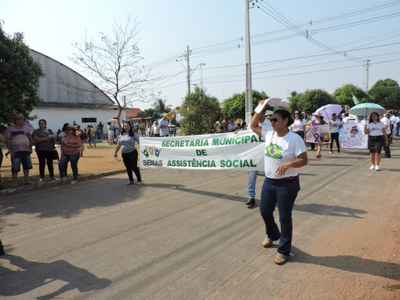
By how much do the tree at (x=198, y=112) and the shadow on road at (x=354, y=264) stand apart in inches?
559

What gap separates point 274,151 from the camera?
168 inches

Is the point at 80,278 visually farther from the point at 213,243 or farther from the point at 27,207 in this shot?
the point at 27,207

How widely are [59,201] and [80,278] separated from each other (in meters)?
4.25

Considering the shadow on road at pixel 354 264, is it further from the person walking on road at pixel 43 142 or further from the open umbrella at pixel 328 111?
the open umbrella at pixel 328 111

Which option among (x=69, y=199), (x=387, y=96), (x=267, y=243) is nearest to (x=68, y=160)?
(x=69, y=199)

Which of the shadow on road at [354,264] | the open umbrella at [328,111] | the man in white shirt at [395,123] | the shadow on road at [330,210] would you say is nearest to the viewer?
the shadow on road at [354,264]

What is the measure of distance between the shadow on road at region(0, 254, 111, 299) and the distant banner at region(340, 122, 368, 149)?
48.6ft

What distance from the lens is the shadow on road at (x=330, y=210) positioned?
6094 millimetres

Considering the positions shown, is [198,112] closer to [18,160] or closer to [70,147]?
[70,147]

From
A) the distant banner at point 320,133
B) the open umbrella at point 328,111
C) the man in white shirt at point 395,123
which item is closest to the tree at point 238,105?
the man in white shirt at point 395,123

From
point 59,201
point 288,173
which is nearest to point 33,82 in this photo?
point 59,201

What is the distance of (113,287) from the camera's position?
12.3 feet

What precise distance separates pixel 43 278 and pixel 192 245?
1.95m

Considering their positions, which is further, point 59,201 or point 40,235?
point 59,201
